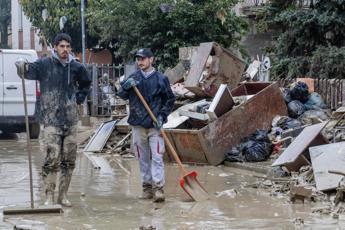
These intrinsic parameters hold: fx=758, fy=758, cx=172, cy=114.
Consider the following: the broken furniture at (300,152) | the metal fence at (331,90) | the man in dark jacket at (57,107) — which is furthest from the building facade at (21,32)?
the man in dark jacket at (57,107)

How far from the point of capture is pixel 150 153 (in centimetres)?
899

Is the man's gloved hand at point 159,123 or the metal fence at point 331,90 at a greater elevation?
the man's gloved hand at point 159,123

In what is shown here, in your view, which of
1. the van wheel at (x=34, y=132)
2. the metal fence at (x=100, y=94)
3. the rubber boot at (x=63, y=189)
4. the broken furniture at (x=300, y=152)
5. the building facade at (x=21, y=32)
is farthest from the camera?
the building facade at (x=21, y=32)

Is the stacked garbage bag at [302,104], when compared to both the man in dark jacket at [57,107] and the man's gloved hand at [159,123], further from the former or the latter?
the man in dark jacket at [57,107]

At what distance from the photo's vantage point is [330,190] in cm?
856

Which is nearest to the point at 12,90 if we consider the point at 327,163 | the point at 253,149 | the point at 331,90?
the point at 253,149

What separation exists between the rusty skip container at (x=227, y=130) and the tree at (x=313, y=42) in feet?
13.6

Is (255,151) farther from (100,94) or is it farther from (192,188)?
(100,94)

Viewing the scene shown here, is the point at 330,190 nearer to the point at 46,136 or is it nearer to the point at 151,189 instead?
the point at 151,189

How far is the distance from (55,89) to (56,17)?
76.3 feet


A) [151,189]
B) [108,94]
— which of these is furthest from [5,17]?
[151,189]

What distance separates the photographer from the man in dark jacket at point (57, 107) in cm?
820

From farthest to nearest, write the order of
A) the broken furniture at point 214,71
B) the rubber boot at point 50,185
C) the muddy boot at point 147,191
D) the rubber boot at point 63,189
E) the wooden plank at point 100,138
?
the wooden plank at point 100,138
the broken furniture at point 214,71
the muddy boot at point 147,191
the rubber boot at point 63,189
the rubber boot at point 50,185

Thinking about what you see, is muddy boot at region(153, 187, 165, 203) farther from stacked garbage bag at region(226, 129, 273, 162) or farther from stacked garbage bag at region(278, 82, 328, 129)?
stacked garbage bag at region(278, 82, 328, 129)
